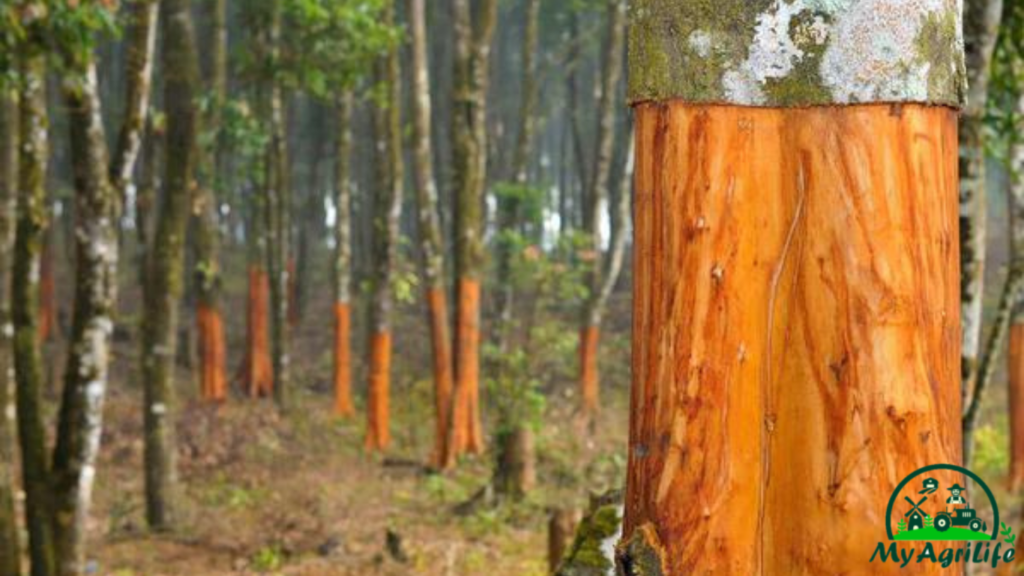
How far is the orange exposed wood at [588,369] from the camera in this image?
2034 cm

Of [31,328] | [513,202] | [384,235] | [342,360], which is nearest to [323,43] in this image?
[384,235]

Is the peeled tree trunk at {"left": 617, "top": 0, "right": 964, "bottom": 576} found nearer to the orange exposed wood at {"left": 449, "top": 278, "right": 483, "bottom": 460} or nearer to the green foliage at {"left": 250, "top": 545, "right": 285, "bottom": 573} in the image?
the green foliage at {"left": 250, "top": 545, "right": 285, "bottom": 573}

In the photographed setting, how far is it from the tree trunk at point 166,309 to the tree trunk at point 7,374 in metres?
4.10

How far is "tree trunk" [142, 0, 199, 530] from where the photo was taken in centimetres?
1203

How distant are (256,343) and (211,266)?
2931 millimetres

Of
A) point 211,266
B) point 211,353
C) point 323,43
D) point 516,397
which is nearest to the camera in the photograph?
point 516,397

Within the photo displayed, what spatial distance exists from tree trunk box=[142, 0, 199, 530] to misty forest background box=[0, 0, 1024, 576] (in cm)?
3

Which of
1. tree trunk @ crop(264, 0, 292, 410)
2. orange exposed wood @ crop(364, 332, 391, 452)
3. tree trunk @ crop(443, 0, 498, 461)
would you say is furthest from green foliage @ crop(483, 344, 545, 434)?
tree trunk @ crop(264, 0, 292, 410)

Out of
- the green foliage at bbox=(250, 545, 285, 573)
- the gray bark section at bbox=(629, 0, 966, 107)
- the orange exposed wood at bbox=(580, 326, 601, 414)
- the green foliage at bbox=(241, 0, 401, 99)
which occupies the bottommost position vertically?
the green foliage at bbox=(250, 545, 285, 573)

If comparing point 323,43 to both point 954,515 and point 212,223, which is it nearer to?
point 212,223

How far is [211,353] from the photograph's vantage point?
1881 cm

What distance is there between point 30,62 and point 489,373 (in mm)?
10482

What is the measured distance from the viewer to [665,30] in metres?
2.74

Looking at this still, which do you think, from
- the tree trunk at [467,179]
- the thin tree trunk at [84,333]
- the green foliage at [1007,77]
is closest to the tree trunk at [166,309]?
the tree trunk at [467,179]
